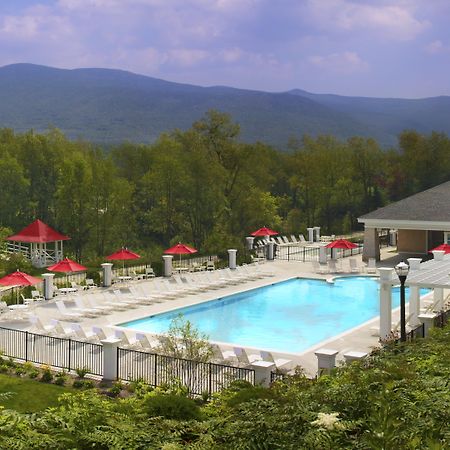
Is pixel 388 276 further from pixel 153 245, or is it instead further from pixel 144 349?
pixel 153 245

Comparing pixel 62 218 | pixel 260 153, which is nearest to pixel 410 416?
pixel 62 218

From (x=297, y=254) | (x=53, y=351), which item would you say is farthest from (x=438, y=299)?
(x=297, y=254)

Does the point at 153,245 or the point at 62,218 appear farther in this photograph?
the point at 153,245

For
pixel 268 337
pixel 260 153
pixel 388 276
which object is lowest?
pixel 268 337

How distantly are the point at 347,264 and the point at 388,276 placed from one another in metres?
18.0

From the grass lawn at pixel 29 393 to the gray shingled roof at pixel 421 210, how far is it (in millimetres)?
25741

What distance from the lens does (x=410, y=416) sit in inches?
283

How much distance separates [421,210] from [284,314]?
15.3m

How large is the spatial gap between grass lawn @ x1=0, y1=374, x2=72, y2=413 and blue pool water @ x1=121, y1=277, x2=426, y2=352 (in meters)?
7.16

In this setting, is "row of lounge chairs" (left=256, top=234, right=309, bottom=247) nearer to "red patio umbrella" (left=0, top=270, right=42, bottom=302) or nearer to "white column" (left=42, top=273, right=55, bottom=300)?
"white column" (left=42, top=273, right=55, bottom=300)

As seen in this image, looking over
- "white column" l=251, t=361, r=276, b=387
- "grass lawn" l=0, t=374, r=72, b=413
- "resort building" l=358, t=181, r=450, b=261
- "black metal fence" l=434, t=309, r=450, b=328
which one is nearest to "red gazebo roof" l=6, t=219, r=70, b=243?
"resort building" l=358, t=181, r=450, b=261

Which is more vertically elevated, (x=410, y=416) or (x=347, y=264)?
(x=410, y=416)

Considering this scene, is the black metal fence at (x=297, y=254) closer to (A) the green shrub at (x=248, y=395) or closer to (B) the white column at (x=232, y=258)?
(B) the white column at (x=232, y=258)

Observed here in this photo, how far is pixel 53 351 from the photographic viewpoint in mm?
19219
